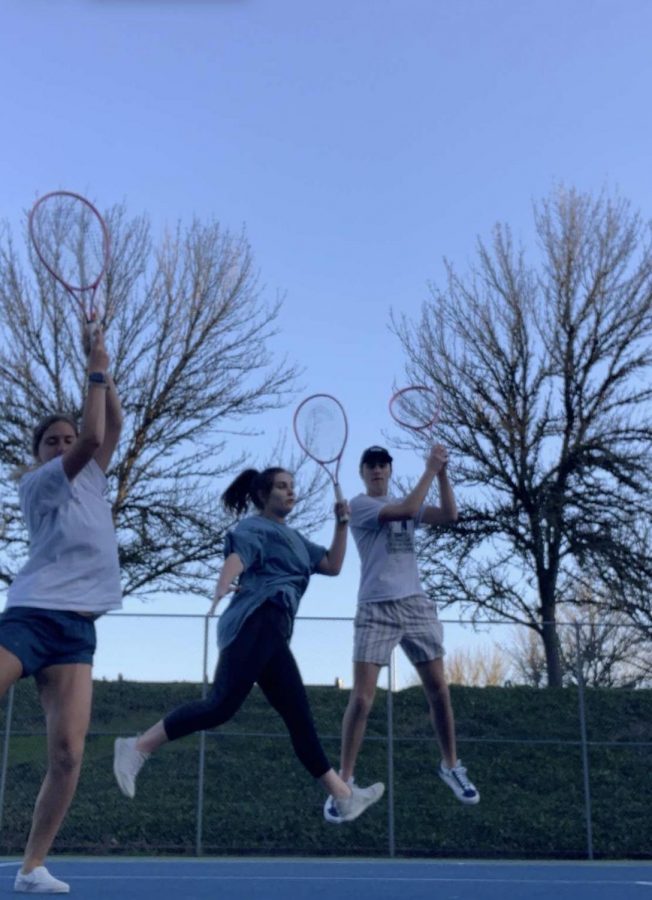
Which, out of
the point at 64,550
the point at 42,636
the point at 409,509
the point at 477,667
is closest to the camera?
the point at 42,636

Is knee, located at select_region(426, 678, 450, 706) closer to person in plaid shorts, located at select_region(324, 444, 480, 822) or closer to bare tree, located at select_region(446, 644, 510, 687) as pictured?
person in plaid shorts, located at select_region(324, 444, 480, 822)

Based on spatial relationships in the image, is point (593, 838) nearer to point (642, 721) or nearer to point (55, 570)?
point (642, 721)

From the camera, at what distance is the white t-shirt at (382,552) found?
6.64m

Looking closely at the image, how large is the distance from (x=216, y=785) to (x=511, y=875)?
5.94 m

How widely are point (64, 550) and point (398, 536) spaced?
2.47 metres

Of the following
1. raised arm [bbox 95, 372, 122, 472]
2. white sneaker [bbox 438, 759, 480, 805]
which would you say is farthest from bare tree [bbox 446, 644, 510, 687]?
raised arm [bbox 95, 372, 122, 472]

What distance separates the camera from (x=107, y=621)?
1209 centimetres

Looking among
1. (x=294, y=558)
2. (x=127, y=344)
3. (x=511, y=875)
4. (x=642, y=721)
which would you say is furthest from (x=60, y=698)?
(x=127, y=344)

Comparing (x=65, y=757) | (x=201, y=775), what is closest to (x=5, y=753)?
(x=201, y=775)

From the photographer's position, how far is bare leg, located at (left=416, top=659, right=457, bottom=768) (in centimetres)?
657

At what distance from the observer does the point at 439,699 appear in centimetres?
657

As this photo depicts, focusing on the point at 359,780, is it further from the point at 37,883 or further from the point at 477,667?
the point at 37,883

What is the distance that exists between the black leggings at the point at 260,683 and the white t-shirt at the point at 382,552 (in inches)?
40.6

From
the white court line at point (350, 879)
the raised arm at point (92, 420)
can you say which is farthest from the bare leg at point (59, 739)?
the white court line at point (350, 879)
